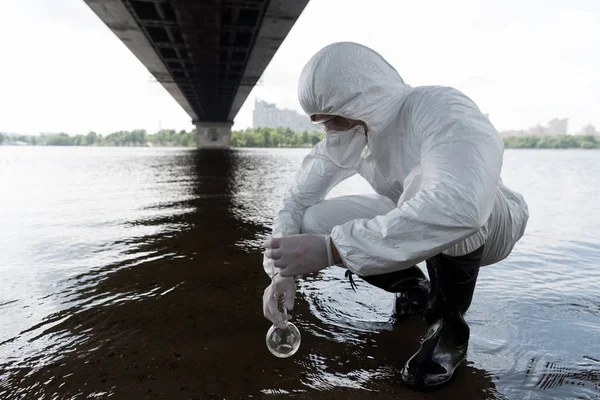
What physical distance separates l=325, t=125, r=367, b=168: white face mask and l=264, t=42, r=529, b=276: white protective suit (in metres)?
0.04

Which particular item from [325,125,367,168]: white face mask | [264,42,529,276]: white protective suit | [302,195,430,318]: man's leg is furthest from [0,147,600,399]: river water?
[325,125,367,168]: white face mask

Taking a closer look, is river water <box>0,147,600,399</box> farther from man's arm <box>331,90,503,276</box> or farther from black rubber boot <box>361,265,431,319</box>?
man's arm <box>331,90,503,276</box>

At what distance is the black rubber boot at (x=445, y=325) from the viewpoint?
1510 mm

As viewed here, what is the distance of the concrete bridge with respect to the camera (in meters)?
12.4

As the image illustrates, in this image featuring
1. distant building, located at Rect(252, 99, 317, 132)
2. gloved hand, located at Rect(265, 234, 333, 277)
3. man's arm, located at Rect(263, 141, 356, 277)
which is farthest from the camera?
distant building, located at Rect(252, 99, 317, 132)

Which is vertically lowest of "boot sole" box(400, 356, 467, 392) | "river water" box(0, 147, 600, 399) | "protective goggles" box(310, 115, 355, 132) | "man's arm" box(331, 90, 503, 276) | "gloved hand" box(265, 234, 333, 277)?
"river water" box(0, 147, 600, 399)

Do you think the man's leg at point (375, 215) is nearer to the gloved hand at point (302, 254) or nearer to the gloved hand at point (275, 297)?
the gloved hand at point (275, 297)

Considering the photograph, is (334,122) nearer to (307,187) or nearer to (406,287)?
(307,187)

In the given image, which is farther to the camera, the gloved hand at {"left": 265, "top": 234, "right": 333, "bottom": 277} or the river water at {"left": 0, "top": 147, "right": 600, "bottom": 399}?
the river water at {"left": 0, "top": 147, "right": 600, "bottom": 399}

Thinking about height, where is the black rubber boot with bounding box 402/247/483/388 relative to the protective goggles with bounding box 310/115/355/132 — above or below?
below

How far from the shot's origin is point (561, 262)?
3.15 meters

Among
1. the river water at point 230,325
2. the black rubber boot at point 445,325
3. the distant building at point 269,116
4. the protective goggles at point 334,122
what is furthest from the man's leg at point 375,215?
the distant building at point 269,116

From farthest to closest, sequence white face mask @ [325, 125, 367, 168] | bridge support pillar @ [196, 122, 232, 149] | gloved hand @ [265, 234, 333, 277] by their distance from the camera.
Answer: bridge support pillar @ [196, 122, 232, 149]
white face mask @ [325, 125, 367, 168]
gloved hand @ [265, 234, 333, 277]

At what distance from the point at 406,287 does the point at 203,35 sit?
1506 centimetres
